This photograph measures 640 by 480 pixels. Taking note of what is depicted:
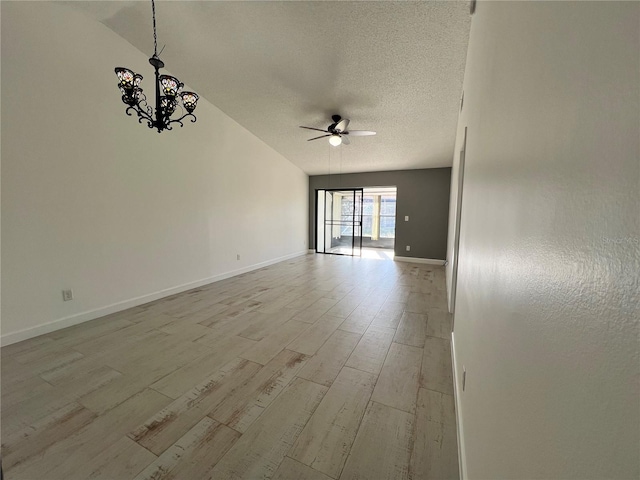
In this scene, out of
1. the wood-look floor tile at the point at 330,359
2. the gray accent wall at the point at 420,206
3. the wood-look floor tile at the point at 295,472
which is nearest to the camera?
the wood-look floor tile at the point at 295,472

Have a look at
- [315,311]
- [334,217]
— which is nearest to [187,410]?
[315,311]

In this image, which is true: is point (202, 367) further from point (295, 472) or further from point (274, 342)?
point (295, 472)

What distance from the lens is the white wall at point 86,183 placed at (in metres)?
2.40

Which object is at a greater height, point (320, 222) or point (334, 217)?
point (334, 217)

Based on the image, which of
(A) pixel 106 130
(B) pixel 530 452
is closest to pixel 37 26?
(A) pixel 106 130

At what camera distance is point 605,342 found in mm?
314

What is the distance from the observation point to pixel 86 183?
2854mm

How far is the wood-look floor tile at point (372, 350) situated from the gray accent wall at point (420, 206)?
433 cm

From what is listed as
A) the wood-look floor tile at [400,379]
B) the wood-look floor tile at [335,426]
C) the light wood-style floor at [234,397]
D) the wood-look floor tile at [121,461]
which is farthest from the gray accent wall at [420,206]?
the wood-look floor tile at [121,461]

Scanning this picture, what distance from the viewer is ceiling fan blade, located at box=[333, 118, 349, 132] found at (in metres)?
3.84

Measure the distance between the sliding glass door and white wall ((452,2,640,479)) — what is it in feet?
21.5

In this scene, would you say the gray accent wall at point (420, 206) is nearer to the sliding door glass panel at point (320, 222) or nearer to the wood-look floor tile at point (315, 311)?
the sliding door glass panel at point (320, 222)

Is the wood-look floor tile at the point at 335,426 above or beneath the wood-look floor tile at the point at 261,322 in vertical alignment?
beneath

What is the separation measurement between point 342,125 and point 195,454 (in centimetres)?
395
